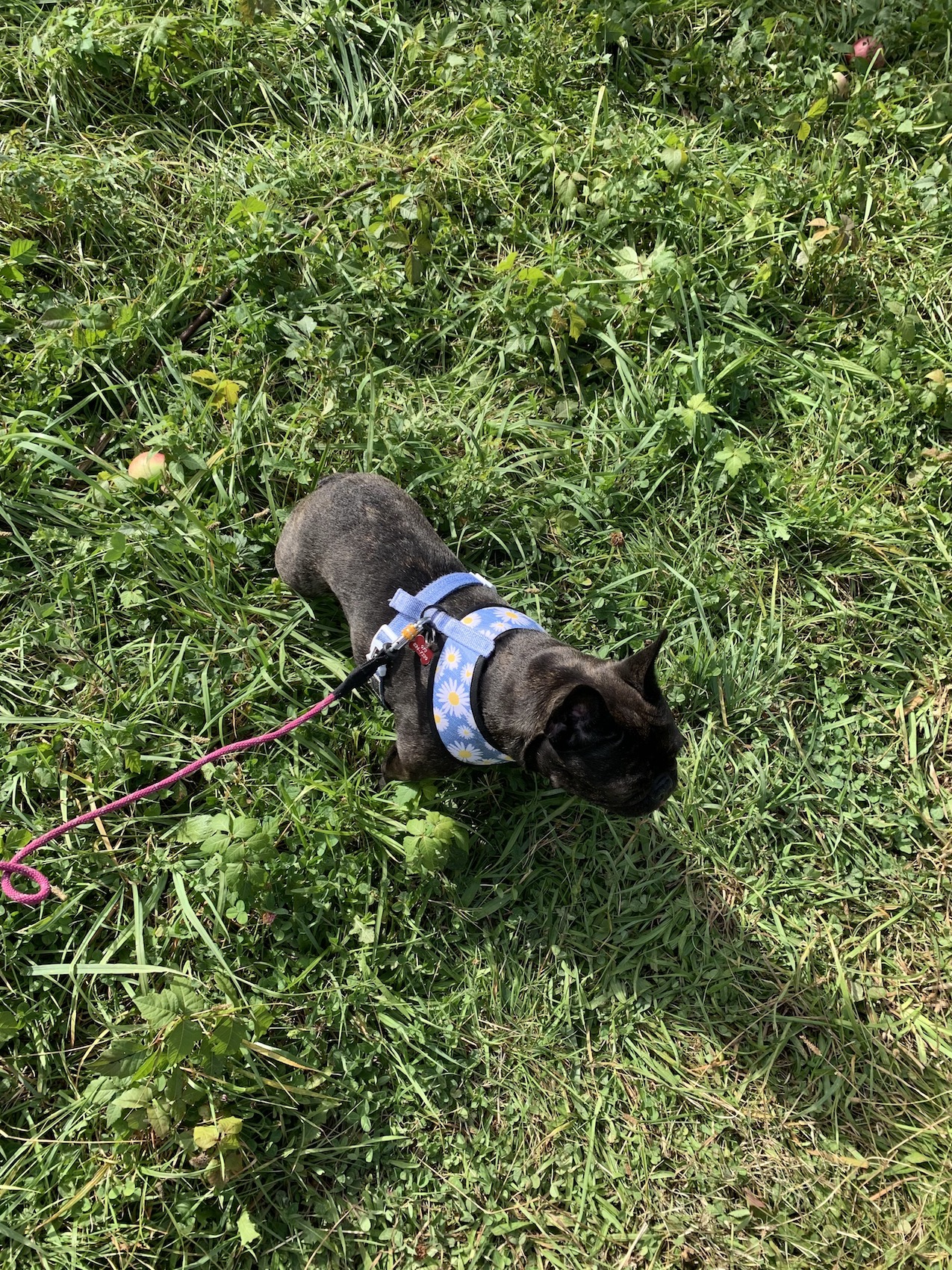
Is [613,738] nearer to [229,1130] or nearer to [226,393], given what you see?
[229,1130]

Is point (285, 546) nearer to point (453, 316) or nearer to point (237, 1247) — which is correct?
point (453, 316)

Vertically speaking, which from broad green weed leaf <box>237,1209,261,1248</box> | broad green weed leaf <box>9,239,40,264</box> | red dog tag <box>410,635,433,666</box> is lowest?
broad green weed leaf <box>237,1209,261,1248</box>

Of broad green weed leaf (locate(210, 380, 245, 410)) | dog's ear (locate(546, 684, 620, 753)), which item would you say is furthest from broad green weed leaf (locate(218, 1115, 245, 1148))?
broad green weed leaf (locate(210, 380, 245, 410))

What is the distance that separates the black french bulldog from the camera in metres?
2.91

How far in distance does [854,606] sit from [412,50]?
3.98m

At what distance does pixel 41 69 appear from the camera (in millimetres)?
4387

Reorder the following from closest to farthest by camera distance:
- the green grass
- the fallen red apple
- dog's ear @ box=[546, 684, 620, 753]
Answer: dog's ear @ box=[546, 684, 620, 753] → the green grass → the fallen red apple

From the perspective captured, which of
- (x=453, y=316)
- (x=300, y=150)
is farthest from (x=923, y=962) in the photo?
(x=300, y=150)

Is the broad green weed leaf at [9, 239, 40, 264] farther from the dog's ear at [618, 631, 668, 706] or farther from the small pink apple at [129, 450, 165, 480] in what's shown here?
the dog's ear at [618, 631, 668, 706]

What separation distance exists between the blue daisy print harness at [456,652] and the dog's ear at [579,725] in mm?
343

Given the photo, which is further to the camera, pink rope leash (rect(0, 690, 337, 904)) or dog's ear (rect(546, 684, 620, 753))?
pink rope leash (rect(0, 690, 337, 904))

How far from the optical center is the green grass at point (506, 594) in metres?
3.45

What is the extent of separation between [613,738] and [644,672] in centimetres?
26

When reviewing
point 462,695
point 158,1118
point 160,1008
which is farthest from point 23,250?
point 158,1118
